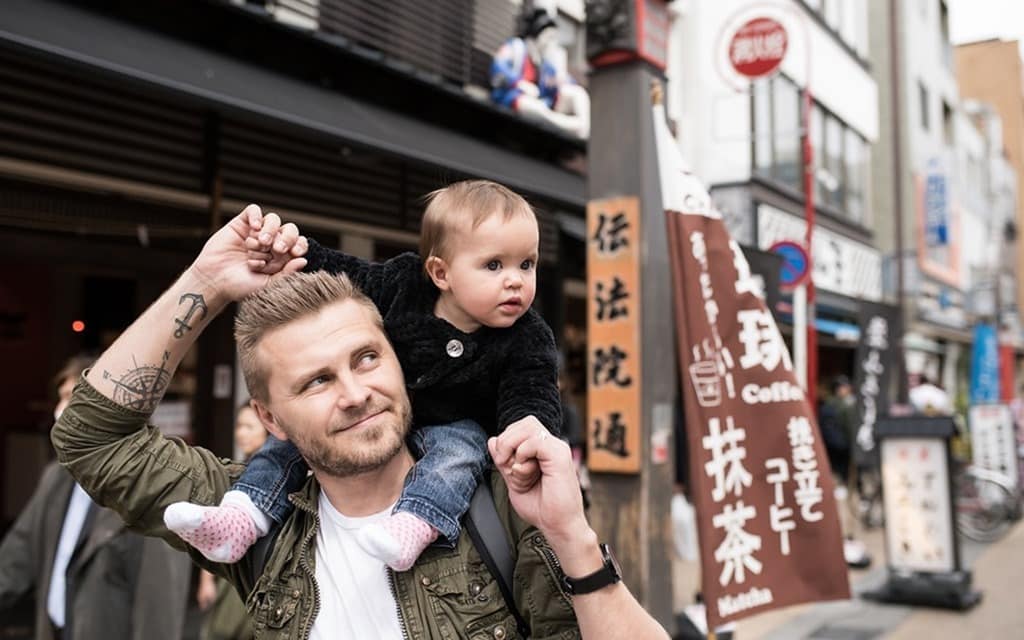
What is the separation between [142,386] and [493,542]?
816mm

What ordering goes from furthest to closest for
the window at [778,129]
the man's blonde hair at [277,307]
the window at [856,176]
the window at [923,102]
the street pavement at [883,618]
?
1. the window at [923,102]
2. the window at [856,176]
3. the window at [778,129]
4. the street pavement at [883,618]
5. the man's blonde hair at [277,307]

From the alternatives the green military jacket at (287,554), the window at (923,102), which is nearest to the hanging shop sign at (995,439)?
the green military jacket at (287,554)

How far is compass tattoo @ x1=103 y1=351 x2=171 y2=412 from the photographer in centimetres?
182

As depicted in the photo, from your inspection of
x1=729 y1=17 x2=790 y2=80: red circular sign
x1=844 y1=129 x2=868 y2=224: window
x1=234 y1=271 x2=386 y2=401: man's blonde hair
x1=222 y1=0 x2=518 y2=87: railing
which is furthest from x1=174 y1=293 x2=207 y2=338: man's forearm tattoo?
x1=844 y1=129 x2=868 y2=224: window

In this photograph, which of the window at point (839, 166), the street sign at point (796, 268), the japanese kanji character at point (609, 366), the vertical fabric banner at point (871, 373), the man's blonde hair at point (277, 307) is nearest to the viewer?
the man's blonde hair at point (277, 307)

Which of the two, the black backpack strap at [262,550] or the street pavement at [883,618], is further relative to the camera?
the street pavement at [883,618]

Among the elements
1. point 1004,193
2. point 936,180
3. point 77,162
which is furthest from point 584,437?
point 1004,193

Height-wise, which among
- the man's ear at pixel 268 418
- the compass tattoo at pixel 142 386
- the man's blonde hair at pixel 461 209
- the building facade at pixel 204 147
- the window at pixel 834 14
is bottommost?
the man's ear at pixel 268 418

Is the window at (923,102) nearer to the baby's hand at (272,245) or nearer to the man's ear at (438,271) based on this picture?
the man's ear at (438,271)

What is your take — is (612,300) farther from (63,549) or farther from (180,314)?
(180,314)

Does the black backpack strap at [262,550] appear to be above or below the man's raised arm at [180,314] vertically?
below

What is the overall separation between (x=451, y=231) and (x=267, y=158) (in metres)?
6.17

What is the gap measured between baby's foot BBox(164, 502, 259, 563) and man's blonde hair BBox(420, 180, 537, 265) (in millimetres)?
692

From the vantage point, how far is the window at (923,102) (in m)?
25.7
